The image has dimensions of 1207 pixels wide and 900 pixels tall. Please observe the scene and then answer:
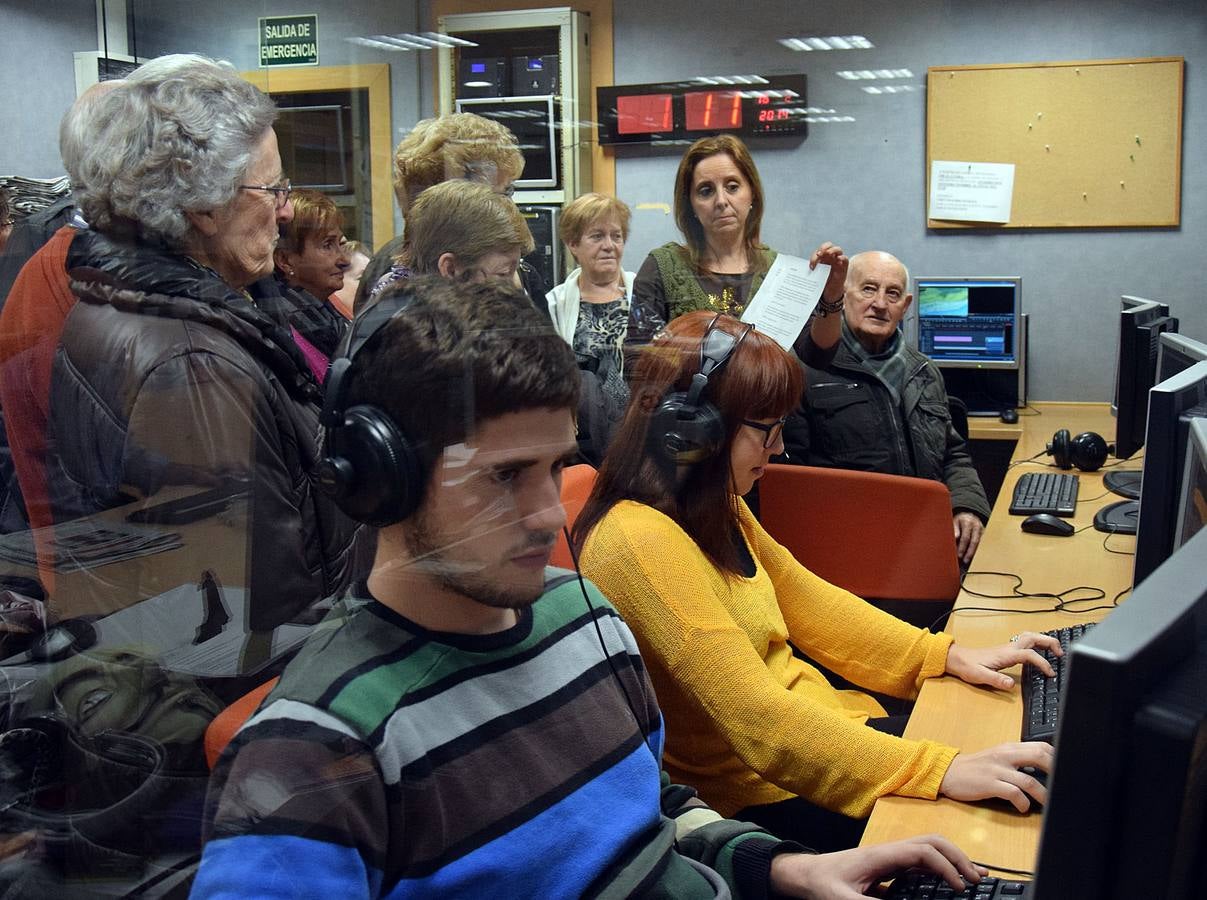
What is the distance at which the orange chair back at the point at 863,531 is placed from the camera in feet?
6.88

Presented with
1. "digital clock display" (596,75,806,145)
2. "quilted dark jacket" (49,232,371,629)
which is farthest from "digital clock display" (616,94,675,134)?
"quilted dark jacket" (49,232,371,629)

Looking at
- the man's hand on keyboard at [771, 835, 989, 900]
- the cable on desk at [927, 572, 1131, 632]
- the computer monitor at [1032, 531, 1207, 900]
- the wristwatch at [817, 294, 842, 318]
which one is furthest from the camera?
the wristwatch at [817, 294, 842, 318]

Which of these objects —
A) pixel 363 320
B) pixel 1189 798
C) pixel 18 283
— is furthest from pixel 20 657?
pixel 1189 798

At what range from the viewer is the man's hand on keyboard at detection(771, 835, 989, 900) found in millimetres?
981

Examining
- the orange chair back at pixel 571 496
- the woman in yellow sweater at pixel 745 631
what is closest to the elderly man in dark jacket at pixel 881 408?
the woman in yellow sweater at pixel 745 631

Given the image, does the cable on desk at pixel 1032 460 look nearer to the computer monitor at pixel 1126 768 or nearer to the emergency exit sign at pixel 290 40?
the emergency exit sign at pixel 290 40

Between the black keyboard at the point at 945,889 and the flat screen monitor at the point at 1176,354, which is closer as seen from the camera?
the black keyboard at the point at 945,889

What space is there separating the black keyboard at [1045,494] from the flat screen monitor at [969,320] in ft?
0.88

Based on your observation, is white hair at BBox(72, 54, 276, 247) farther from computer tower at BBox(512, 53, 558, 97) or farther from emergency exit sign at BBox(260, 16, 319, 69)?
computer tower at BBox(512, 53, 558, 97)

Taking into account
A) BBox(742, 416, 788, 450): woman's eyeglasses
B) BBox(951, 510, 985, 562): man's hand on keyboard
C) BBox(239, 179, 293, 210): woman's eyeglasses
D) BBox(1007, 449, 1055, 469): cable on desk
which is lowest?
BBox(951, 510, 985, 562): man's hand on keyboard

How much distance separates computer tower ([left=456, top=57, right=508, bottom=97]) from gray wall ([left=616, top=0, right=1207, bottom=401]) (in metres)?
0.33

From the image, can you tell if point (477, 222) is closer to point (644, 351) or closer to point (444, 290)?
point (444, 290)

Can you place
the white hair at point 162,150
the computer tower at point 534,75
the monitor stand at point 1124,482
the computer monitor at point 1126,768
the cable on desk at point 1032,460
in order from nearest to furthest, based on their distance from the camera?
the computer monitor at point 1126,768 < the white hair at point 162,150 < the computer tower at point 534,75 < the monitor stand at point 1124,482 < the cable on desk at point 1032,460

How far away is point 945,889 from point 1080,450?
1.94 meters
